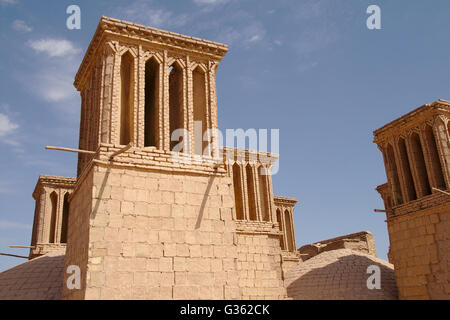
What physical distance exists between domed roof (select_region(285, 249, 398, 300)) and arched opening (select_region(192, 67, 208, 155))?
12543mm

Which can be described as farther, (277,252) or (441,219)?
(277,252)

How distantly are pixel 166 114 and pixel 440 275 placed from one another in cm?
1153

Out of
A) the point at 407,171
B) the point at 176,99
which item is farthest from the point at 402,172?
the point at 176,99

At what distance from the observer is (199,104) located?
1162cm

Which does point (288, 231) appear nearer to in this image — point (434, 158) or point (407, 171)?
point (407, 171)

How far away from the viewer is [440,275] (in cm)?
1536

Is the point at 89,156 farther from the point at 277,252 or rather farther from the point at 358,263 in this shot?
the point at 358,263

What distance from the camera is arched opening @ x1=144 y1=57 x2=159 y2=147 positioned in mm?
11008

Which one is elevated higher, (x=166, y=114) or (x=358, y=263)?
(x=166, y=114)

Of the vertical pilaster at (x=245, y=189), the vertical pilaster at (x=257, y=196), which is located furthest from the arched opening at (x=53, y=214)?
the vertical pilaster at (x=257, y=196)

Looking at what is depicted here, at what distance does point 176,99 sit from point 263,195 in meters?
11.9
